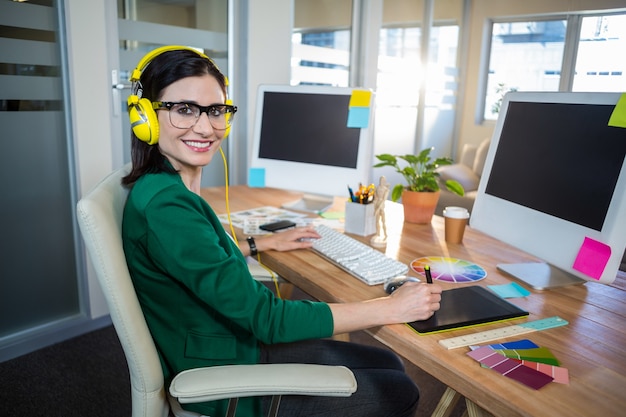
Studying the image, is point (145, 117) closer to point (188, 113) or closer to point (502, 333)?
point (188, 113)

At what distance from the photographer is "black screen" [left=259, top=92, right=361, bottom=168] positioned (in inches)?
77.7

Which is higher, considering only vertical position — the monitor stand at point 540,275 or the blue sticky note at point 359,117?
the blue sticky note at point 359,117

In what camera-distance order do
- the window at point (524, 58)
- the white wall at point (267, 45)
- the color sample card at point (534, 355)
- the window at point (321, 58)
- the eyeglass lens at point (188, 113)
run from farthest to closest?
the window at point (524, 58) → the window at point (321, 58) → the white wall at point (267, 45) → the eyeglass lens at point (188, 113) → the color sample card at point (534, 355)

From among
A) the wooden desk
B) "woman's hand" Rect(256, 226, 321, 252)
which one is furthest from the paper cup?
"woman's hand" Rect(256, 226, 321, 252)

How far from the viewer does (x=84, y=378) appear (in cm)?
213

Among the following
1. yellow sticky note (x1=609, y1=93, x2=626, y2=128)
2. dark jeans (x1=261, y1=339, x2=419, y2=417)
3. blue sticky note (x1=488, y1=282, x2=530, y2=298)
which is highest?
yellow sticky note (x1=609, y1=93, x2=626, y2=128)

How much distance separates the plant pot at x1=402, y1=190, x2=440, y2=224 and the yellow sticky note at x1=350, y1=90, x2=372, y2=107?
38 centimetres

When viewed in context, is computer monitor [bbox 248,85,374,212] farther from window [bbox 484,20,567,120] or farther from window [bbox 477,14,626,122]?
window [bbox 477,14,626,122]

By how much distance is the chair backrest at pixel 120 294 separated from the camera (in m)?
0.90

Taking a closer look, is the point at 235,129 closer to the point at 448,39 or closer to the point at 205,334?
the point at 205,334

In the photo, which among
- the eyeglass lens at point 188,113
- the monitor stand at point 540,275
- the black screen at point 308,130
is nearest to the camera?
the eyeglass lens at point 188,113

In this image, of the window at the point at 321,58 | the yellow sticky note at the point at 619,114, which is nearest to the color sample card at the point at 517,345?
the yellow sticky note at the point at 619,114

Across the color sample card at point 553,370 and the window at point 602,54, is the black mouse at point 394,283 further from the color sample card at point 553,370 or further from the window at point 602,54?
the window at point 602,54

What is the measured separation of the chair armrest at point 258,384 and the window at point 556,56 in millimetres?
4999
